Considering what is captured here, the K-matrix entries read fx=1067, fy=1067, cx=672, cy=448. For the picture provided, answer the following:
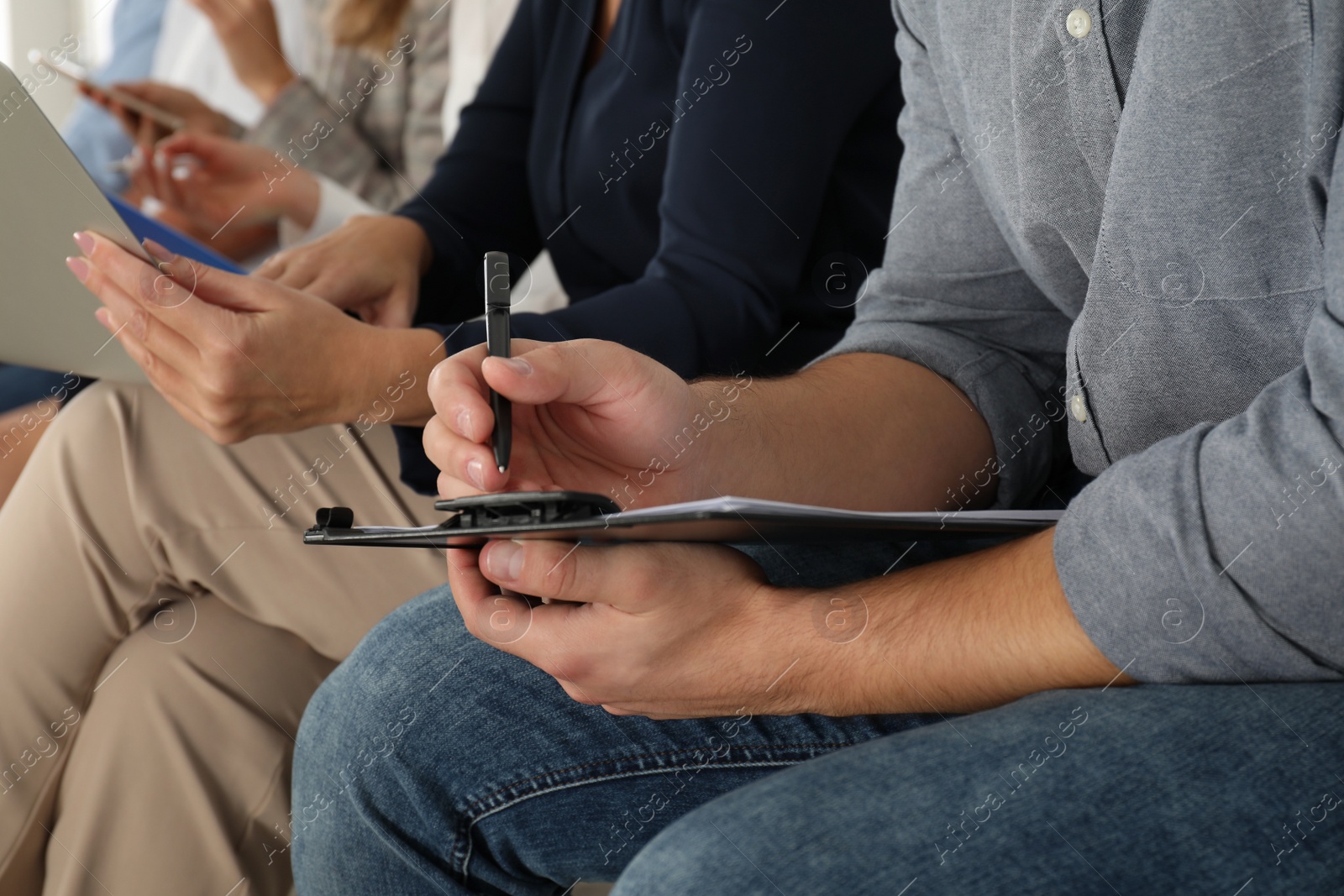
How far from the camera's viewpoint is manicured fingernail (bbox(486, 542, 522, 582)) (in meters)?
0.50

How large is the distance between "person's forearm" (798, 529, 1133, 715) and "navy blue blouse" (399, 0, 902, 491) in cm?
40

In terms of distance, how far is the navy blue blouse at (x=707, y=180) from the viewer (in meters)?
0.89

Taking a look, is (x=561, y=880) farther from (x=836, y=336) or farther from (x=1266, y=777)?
(x=836, y=336)

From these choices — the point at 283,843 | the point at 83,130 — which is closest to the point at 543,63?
the point at 283,843

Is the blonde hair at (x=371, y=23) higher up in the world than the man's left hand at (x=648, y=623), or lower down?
higher up

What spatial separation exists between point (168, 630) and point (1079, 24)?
78 cm

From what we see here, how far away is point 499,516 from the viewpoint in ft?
1.41

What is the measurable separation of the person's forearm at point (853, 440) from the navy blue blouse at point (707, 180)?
0.21 meters

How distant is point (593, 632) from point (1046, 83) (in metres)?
0.39

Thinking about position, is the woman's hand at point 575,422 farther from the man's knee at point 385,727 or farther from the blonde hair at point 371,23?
the blonde hair at point 371,23

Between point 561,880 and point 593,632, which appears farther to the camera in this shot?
point 561,880

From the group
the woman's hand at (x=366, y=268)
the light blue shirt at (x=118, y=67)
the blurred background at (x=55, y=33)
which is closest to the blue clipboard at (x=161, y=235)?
the woman's hand at (x=366, y=268)

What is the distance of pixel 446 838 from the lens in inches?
23.3


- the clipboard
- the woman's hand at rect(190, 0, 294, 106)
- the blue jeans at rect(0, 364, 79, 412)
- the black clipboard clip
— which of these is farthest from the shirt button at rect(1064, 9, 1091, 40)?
the woman's hand at rect(190, 0, 294, 106)
